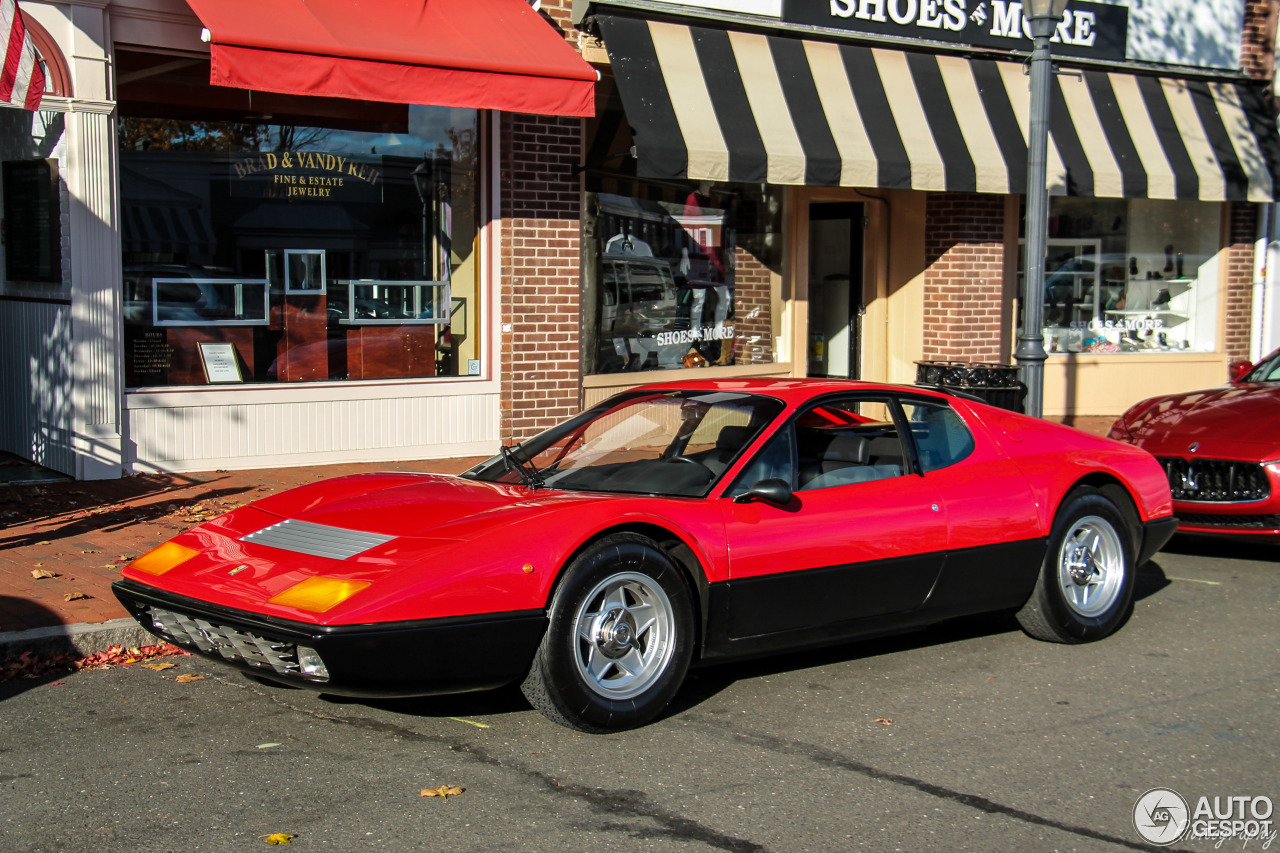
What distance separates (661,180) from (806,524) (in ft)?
26.1

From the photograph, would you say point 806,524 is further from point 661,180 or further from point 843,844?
point 661,180

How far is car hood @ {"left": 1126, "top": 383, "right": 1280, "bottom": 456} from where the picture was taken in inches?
318

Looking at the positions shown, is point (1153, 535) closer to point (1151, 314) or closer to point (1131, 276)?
point (1131, 276)

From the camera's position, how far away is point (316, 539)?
4.73 meters

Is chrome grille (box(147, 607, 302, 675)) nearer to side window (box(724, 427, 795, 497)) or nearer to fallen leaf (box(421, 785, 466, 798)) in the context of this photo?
fallen leaf (box(421, 785, 466, 798))

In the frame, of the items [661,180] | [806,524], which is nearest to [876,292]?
[661,180]

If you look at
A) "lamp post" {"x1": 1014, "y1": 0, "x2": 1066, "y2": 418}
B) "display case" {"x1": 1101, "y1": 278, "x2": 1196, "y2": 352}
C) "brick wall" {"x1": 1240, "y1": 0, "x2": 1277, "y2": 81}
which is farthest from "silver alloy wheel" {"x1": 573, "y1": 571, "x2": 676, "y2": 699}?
"brick wall" {"x1": 1240, "y1": 0, "x2": 1277, "y2": 81}

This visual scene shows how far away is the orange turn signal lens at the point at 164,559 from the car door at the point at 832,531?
2139 millimetres

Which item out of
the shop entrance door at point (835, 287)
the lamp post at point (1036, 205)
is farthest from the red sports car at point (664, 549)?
the shop entrance door at point (835, 287)

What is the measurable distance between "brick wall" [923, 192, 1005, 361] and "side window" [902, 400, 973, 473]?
27.8 ft

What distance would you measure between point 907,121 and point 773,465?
330 inches

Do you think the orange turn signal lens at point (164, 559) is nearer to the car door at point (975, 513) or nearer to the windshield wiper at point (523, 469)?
the windshield wiper at point (523, 469)

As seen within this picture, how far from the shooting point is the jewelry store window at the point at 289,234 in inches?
384

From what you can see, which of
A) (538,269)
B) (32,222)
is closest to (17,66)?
(32,222)
